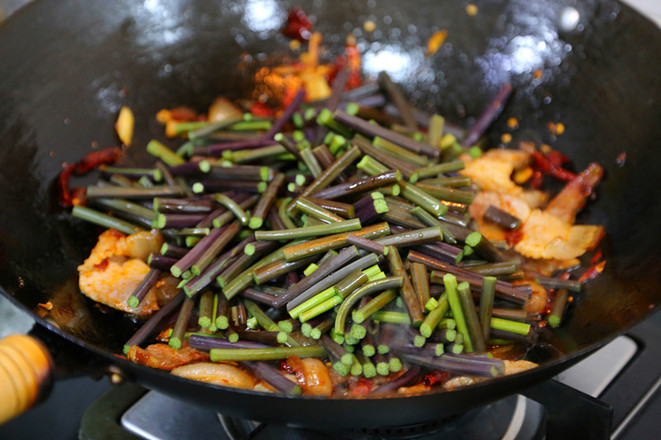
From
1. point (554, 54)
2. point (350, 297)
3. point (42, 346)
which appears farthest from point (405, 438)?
point (554, 54)

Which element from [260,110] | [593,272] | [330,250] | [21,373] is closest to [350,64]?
[260,110]

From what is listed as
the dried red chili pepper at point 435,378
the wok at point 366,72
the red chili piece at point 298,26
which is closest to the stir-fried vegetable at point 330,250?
the dried red chili pepper at point 435,378

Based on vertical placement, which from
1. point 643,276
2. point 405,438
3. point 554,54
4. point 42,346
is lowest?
point 405,438

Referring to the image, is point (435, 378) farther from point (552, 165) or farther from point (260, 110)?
point (260, 110)

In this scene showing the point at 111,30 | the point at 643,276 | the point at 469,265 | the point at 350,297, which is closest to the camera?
the point at 350,297

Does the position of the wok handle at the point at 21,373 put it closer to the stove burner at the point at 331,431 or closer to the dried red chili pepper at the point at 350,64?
the stove burner at the point at 331,431

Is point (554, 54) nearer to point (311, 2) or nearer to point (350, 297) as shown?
point (311, 2)

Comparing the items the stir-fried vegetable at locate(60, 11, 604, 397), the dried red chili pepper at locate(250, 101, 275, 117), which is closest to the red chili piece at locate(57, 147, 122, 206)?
the stir-fried vegetable at locate(60, 11, 604, 397)

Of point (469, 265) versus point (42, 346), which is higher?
point (469, 265)
